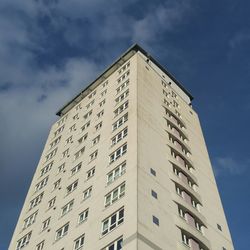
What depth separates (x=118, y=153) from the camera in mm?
43438

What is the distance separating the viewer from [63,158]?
55.5 metres

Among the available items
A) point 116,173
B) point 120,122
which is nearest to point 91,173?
point 116,173

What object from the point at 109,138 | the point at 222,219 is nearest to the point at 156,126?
the point at 109,138

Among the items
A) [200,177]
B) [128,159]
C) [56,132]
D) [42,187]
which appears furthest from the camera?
[56,132]

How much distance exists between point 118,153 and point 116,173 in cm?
298

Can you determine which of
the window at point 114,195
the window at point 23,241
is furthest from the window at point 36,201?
the window at point 114,195

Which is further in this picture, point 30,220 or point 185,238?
point 30,220

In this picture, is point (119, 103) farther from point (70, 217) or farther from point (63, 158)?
point (70, 217)

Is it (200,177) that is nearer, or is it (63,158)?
(200,177)

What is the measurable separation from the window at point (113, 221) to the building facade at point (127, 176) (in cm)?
11

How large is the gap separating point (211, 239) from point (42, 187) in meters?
23.2

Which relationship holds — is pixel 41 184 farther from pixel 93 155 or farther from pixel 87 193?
pixel 87 193

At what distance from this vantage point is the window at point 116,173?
40.3 m

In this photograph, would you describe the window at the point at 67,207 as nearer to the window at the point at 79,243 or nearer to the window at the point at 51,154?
the window at the point at 79,243
